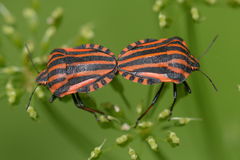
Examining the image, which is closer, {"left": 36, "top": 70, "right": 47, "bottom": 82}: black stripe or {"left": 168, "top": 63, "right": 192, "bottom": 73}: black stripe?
{"left": 168, "top": 63, "right": 192, "bottom": 73}: black stripe

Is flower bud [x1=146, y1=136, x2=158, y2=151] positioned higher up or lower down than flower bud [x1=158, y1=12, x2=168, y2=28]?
lower down

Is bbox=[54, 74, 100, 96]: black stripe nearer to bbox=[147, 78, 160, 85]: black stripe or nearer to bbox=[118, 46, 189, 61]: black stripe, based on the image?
bbox=[118, 46, 189, 61]: black stripe

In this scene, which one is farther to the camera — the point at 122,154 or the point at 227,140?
the point at 122,154

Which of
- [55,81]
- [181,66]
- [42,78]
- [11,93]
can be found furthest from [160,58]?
[11,93]

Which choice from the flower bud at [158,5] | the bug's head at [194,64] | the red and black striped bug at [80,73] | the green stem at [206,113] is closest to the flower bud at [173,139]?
the green stem at [206,113]

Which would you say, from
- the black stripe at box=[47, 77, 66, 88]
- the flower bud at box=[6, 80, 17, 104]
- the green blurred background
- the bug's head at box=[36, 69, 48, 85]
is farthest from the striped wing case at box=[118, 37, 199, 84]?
the flower bud at box=[6, 80, 17, 104]

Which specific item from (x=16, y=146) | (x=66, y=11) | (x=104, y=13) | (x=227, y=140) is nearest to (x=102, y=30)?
(x=104, y=13)

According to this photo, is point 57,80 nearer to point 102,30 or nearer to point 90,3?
point 102,30
